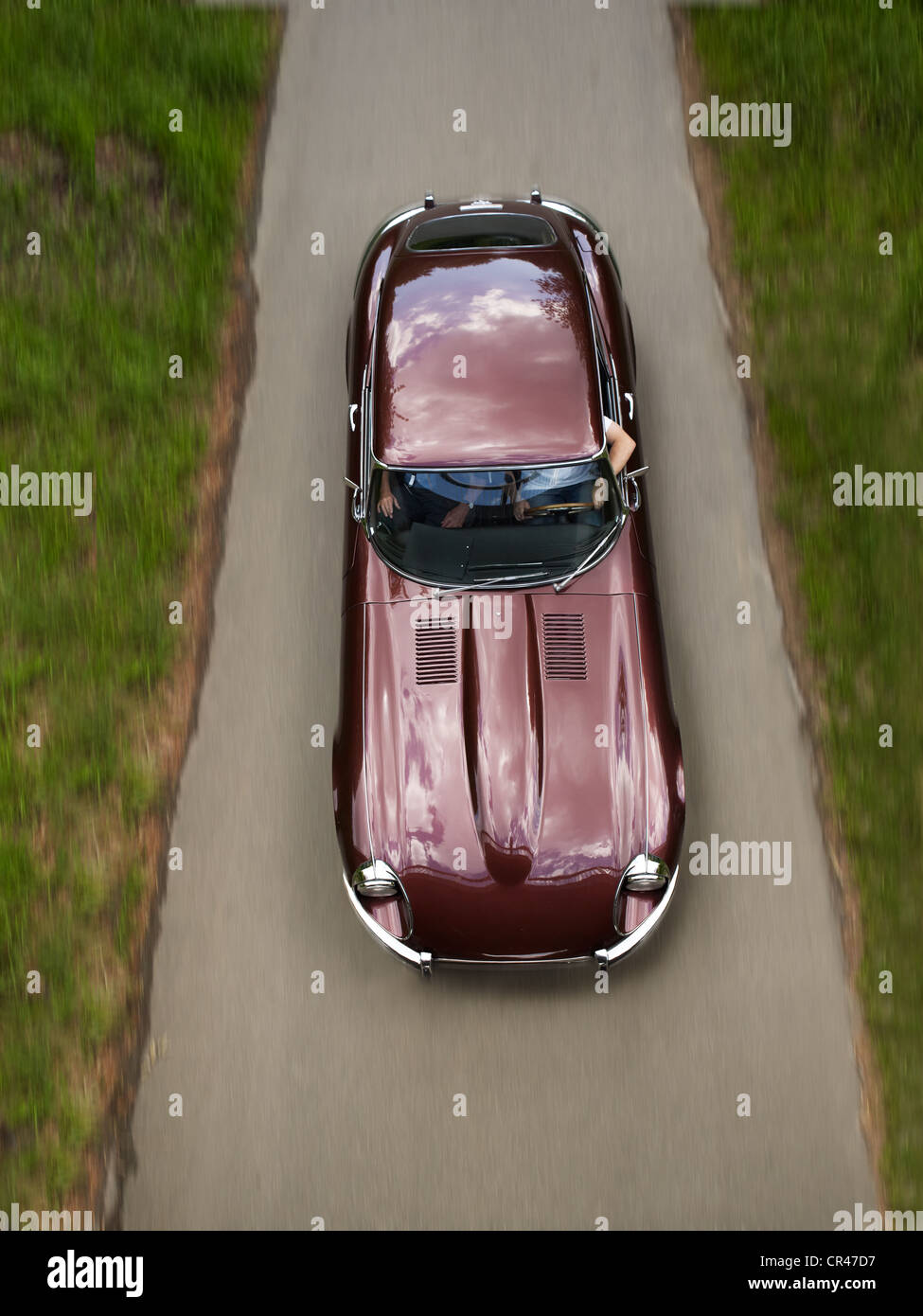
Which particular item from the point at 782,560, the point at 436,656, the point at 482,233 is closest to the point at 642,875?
the point at 436,656

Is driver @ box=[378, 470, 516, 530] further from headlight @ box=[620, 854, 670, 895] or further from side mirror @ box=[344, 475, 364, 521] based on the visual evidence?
headlight @ box=[620, 854, 670, 895]

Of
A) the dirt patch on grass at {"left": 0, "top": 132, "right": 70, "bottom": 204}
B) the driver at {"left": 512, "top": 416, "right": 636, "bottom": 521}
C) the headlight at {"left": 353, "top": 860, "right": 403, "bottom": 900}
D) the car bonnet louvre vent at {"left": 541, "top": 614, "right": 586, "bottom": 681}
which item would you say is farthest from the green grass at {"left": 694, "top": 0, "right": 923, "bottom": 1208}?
the dirt patch on grass at {"left": 0, "top": 132, "right": 70, "bottom": 204}

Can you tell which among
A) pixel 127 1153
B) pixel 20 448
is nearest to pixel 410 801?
pixel 127 1153

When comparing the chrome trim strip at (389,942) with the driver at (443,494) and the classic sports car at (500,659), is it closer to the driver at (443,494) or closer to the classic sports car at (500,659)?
the classic sports car at (500,659)

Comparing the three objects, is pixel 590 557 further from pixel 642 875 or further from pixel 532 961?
pixel 532 961

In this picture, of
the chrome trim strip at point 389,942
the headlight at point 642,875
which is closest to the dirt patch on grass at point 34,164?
the chrome trim strip at point 389,942
